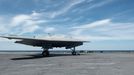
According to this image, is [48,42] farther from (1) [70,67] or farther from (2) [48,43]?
(1) [70,67]

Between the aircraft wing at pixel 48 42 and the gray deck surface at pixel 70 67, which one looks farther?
the aircraft wing at pixel 48 42

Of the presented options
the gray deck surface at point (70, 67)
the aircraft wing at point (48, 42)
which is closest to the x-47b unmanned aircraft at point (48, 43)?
the aircraft wing at point (48, 42)

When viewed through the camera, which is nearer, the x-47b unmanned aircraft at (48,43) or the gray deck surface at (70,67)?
the gray deck surface at (70,67)

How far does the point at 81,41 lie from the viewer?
5141 cm

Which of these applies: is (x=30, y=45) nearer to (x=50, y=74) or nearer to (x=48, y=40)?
(x=48, y=40)

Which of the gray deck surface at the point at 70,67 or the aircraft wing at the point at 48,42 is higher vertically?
the aircraft wing at the point at 48,42

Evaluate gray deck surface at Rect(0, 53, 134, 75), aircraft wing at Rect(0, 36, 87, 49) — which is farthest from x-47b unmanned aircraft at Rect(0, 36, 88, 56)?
gray deck surface at Rect(0, 53, 134, 75)

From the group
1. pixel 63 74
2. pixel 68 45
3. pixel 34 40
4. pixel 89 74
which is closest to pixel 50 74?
pixel 63 74

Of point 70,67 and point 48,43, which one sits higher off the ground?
point 48,43

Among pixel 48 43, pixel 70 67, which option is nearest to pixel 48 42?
pixel 48 43

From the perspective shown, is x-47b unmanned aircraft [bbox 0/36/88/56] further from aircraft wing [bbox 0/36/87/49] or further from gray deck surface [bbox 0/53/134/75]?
gray deck surface [bbox 0/53/134/75]

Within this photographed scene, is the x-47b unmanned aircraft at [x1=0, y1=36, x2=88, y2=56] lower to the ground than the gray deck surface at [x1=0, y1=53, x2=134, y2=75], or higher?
higher

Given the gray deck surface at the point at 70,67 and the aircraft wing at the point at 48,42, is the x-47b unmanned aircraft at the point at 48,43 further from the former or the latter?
the gray deck surface at the point at 70,67

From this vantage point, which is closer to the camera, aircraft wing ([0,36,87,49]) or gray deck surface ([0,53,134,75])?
gray deck surface ([0,53,134,75])
